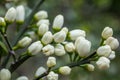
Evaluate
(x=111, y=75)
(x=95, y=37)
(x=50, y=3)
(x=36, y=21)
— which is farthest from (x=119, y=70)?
(x=36, y=21)

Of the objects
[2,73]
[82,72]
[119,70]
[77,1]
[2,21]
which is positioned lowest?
[119,70]

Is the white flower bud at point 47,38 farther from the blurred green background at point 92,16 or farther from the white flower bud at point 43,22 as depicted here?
the blurred green background at point 92,16

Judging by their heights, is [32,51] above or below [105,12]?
above

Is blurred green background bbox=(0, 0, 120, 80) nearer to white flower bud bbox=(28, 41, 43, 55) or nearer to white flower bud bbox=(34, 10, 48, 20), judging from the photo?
white flower bud bbox=(34, 10, 48, 20)

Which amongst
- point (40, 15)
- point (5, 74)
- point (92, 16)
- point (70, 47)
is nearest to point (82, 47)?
point (70, 47)

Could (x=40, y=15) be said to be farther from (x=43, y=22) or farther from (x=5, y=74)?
(x=5, y=74)

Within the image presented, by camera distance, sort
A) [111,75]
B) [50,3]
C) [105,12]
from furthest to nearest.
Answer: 1. [105,12]
2. [111,75]
3. [50,3]

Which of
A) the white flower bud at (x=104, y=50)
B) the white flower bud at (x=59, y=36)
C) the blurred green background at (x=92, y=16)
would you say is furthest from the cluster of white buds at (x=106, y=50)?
the blurred green background at (x=92, y=16)

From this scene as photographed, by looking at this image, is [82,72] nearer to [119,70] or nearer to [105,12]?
[119,70]
